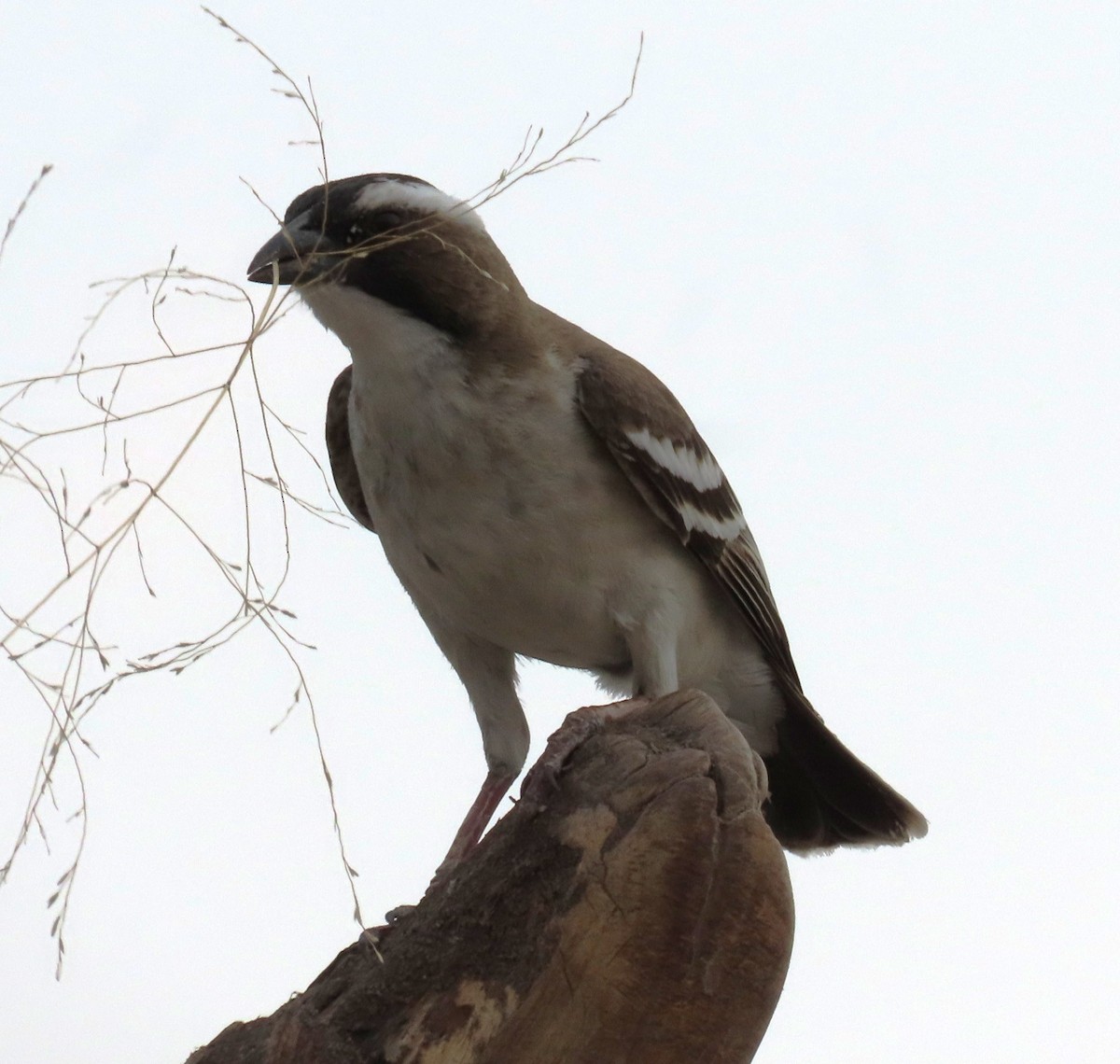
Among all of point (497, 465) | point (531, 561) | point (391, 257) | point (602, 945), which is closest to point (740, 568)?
point (531, 561)

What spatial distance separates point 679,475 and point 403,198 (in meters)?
1.24

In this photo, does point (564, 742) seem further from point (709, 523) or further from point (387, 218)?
point (387, 218)

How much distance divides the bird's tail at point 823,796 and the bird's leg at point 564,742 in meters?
1.65

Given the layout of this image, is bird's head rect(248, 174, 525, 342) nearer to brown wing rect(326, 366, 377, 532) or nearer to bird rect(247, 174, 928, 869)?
bird rect(247, 174, 928, 869)

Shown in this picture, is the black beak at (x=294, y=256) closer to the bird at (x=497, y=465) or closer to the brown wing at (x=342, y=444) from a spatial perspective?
the bird at (x=497, y=465)

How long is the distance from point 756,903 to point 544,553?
147 cm

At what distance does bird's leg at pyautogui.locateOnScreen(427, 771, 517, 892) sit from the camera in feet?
15.6

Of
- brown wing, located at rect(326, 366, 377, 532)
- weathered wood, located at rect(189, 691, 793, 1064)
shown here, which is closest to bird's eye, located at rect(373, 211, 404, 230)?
brown wing, located at rect(326, 366, 377, 532)

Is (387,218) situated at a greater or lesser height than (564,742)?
greater

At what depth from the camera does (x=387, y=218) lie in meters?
4.29

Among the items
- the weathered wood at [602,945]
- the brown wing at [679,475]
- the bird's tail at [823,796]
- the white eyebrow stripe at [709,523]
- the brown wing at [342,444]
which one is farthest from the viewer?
the bird's tail at [823,796]

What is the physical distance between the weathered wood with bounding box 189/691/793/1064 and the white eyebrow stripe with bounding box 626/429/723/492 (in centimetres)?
133

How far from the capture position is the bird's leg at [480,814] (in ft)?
15.6

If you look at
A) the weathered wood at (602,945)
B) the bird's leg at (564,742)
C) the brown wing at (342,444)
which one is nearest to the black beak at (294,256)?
the brown wing at (342,444)
